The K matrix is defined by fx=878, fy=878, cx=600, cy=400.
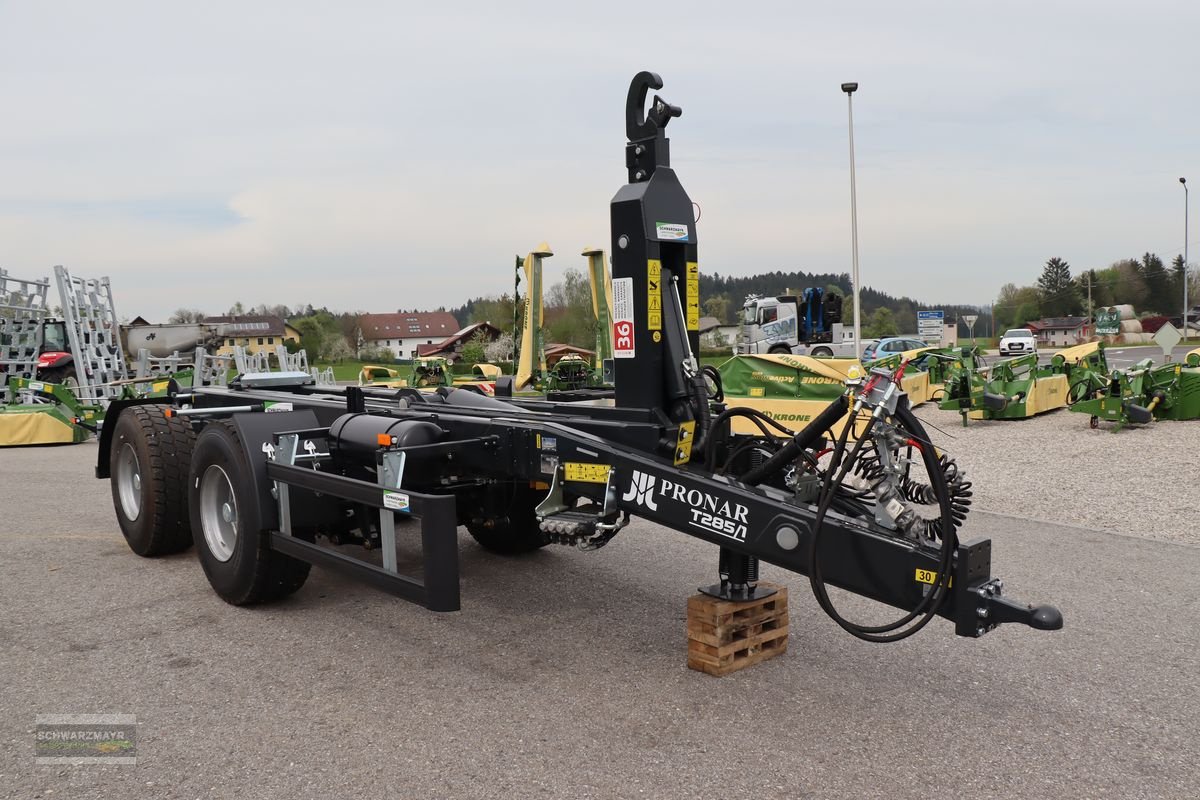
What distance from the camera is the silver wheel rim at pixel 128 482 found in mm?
6527

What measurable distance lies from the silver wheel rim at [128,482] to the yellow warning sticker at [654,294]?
433 centimetres

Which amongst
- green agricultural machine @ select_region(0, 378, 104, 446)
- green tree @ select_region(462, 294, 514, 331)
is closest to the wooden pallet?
green agricultural machine @ select_region(0, 378, 104, 446)

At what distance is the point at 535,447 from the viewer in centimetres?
433

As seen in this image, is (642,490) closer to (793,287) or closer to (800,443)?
(800,443)

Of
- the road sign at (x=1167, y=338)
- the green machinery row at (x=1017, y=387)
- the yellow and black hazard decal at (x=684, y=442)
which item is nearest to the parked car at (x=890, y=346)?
the green machinery row at (x=1017, y=387)

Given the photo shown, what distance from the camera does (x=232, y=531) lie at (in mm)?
5367

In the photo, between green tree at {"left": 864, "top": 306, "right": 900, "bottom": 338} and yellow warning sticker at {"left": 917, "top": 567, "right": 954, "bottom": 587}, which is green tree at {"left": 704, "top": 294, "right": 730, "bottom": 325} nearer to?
green tree at {"left": 864, "top": 306, "right": 900, "bottom": 338}

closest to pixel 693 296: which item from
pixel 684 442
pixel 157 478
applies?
pixel 684 442

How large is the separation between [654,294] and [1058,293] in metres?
98.4

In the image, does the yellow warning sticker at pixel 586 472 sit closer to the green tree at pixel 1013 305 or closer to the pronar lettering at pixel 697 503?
the pronar lettering at pixel 697 503

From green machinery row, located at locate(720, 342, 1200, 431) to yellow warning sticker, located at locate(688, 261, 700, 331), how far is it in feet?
22.9

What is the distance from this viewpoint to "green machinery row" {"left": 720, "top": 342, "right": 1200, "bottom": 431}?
39.8ft

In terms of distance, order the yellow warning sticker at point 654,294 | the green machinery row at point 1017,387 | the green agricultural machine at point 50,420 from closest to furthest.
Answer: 1. the yellow warning sticker at point 654,294
2. the green machinery row at point 1017,387
3. the green agricultural machine at point 50,420

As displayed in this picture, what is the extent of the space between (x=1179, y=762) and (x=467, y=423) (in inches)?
133
